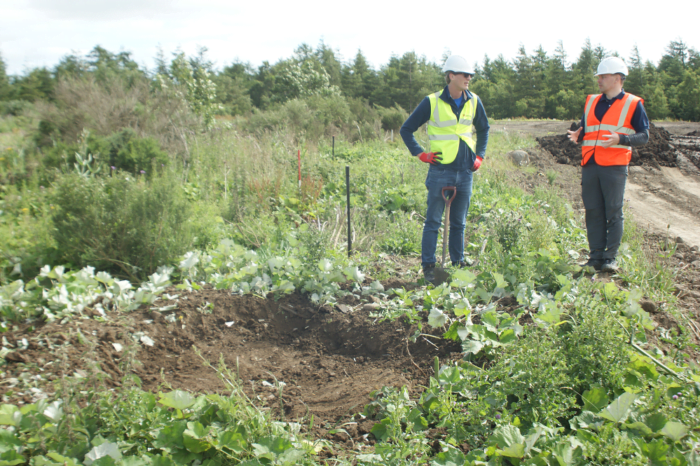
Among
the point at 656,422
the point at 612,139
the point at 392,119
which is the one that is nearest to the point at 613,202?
the point at 612,139

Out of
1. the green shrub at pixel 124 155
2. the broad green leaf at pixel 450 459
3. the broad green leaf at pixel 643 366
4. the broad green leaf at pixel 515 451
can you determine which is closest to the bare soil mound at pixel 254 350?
the broad green leaf at pixel 450 459

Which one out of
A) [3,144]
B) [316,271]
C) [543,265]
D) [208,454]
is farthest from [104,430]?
[3,144]

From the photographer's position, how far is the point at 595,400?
2066 mm

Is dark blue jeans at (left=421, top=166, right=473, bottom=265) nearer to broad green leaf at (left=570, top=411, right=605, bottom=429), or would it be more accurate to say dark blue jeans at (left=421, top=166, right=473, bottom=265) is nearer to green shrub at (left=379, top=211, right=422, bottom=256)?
green shrub at (left=379, top=211, right=422, bottom=256)

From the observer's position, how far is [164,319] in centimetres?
332

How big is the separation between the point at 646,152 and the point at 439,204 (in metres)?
10.8

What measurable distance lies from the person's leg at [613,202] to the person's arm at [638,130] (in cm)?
26

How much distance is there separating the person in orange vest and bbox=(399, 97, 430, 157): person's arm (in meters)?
1.62

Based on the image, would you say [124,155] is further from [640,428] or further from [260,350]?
[640,428]

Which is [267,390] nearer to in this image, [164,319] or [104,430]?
[104,430]

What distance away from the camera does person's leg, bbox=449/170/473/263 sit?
414cm

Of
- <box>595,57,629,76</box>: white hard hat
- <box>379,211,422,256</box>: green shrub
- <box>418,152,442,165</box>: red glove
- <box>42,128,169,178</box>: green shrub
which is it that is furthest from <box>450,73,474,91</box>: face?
<box>42,128,169,178</box>: green shrub

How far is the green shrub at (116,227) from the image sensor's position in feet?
→ 13.9

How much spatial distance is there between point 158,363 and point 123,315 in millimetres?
625
